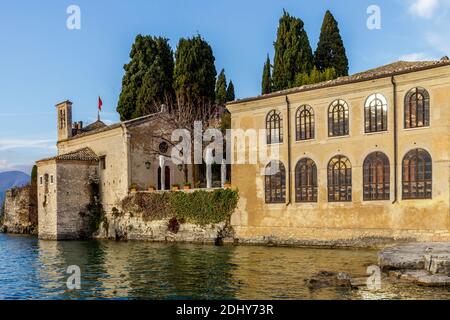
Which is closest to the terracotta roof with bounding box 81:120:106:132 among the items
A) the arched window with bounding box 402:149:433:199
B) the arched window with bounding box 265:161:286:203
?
the arched window with bounding box 265:161:286:203

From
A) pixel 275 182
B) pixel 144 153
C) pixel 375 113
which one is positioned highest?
pixel 375 113

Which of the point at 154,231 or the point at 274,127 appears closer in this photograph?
the point at 274,127

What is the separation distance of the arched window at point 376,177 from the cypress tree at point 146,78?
2250 cm

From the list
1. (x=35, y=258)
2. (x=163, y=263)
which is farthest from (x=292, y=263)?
(x=35, y=258)

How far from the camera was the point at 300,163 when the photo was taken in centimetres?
2970

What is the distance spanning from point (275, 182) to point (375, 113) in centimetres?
644

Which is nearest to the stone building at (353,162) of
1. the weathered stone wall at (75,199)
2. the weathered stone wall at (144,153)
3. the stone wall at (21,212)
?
the weathered stone wall at (144,153)

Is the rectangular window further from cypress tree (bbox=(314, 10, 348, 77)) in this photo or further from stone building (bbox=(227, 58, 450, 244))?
cypress tree (bbox=(314, 10, 348, 77))

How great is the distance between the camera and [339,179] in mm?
28203

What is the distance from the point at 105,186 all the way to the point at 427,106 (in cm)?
2315

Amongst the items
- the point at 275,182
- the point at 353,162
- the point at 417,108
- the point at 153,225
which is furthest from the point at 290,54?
the point at 417,108

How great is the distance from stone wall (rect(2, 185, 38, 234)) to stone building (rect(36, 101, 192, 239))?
391 inches

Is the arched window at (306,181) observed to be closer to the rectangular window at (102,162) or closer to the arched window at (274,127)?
the arched window at (274,127)

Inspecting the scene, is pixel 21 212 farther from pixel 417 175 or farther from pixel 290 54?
pixel 417 175
